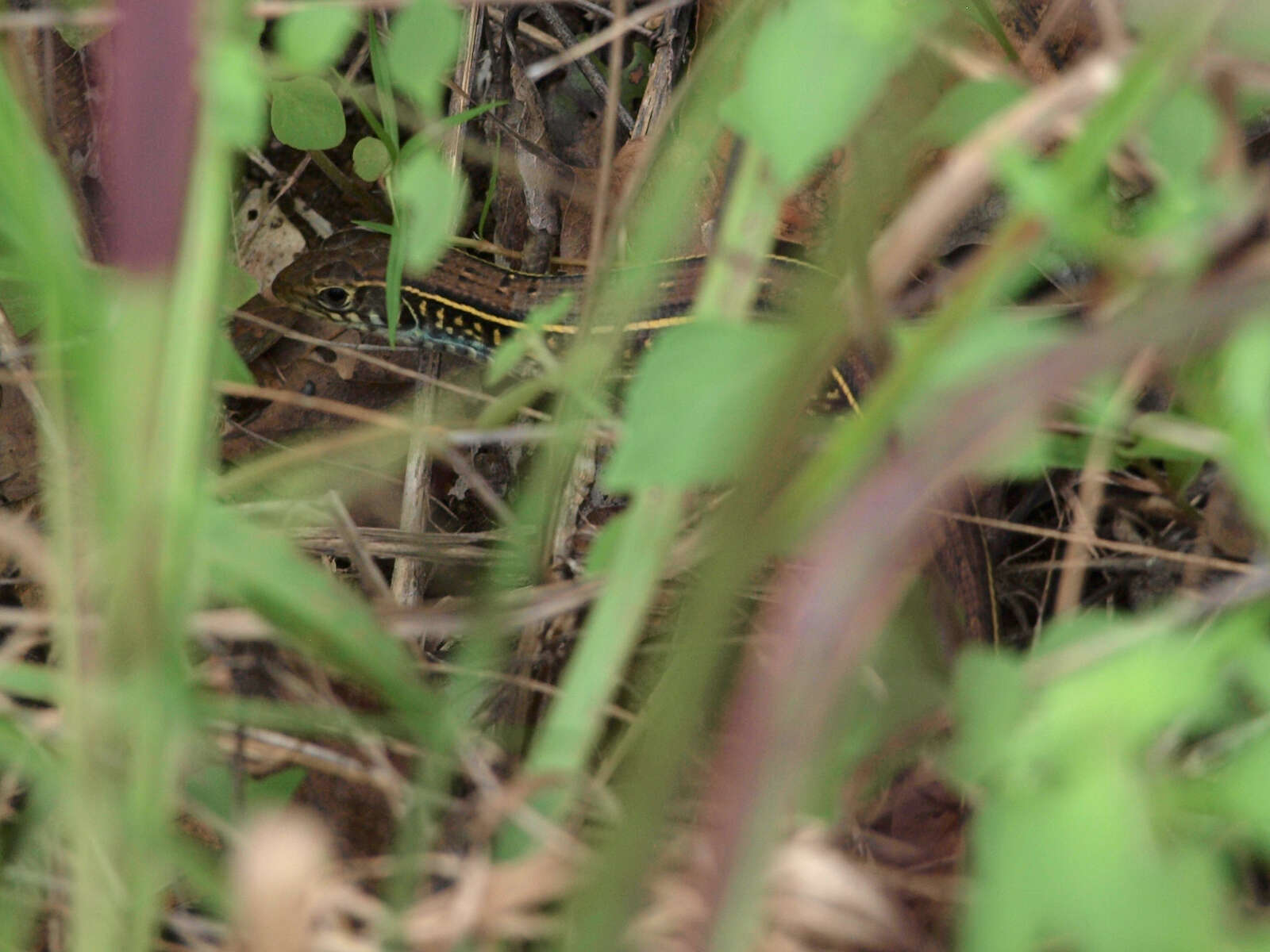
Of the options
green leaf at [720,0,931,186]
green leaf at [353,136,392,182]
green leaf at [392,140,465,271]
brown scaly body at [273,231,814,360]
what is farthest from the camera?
brown scaly body at [273,231,814,360]

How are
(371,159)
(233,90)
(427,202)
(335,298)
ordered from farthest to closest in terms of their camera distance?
(335,298), (371,159), (427,202), (233,90)

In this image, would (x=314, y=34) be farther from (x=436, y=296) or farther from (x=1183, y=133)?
(x=436, y=296)

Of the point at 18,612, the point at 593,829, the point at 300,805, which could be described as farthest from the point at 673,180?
the point at 300,805

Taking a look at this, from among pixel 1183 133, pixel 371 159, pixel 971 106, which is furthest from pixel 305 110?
pixel 1183 133

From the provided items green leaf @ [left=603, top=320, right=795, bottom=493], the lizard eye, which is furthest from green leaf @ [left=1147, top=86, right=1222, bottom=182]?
the lizard eye

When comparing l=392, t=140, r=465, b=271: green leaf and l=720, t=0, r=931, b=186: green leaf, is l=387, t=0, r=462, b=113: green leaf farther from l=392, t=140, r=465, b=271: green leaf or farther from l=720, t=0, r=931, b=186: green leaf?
l=720, t=0, r=931, b=186: green leaf

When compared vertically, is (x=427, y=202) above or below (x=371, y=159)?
above

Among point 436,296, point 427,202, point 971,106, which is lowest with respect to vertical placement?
point 436,296
